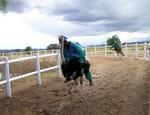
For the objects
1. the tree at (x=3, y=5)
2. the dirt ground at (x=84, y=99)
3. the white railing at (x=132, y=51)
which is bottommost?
the dirt ground at (x=84, y=99)

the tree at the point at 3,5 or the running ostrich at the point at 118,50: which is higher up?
the tree at the point at 3,5

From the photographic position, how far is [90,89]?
519 inches

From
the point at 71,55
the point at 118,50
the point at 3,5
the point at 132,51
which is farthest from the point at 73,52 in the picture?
the point at 132,51

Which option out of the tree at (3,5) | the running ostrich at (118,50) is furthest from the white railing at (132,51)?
the tree at (3,5)

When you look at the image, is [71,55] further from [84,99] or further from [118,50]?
[118,50]

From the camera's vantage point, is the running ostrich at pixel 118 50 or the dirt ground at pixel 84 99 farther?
the running ostrich at pixel 118 50

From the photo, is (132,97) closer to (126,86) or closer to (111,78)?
(126,86)

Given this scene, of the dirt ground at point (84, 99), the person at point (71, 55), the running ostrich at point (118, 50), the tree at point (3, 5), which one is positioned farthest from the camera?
the running ostrich at point (118, 50)

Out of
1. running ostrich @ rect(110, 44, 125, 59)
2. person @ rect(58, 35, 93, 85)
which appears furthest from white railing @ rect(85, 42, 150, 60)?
person @ rect(58, 35, 93, 85)

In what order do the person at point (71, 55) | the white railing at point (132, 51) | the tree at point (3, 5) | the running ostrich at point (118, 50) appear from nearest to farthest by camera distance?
the person at point (71, 55), the tree at point (3, 5), the white railing at point (132, 51), the running ostrich at point (118, 50)

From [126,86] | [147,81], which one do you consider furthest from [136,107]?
[147,81]

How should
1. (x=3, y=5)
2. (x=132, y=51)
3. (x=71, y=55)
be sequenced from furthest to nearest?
(x=132, y=51) < (x=3, y=5) < (x=71, y=55)

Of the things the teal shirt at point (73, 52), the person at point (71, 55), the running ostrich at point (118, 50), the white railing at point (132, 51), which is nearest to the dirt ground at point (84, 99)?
the person at point (71, 55)

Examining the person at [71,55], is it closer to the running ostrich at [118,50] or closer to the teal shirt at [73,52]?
the teal shirt at [73,52]
